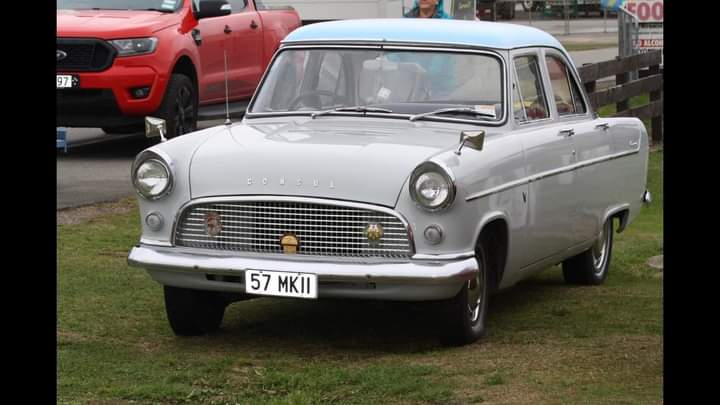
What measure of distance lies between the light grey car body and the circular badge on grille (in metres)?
0.08

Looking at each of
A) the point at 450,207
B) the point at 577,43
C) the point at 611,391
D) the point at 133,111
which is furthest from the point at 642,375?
the point at 577,43

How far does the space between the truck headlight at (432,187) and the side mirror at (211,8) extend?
8.85 m

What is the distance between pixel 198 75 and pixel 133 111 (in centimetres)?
118

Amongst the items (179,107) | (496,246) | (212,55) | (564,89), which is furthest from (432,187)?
(212,55)

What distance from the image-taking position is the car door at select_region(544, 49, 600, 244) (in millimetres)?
9172

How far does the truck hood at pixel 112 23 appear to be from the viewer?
1500 centimetres

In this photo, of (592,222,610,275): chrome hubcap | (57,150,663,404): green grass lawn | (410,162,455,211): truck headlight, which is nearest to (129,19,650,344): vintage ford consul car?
(410,162,455,211): truck headlight

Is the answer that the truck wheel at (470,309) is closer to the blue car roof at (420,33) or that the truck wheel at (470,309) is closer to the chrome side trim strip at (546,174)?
the chrome side trim strip at (546,174)

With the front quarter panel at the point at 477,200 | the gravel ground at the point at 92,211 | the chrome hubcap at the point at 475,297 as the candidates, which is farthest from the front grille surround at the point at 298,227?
the gravel ground at the point at 92,211

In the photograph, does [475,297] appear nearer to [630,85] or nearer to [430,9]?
[430,9]

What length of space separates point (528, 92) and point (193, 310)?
7.97 feet

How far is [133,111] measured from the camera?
49.5 ft

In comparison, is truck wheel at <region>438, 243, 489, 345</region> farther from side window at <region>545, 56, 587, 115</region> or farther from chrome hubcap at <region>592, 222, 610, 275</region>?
chrome hubcap at <region>592, 222, 610, 275</region>

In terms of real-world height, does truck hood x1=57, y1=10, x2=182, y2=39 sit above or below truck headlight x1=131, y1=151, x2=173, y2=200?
above
